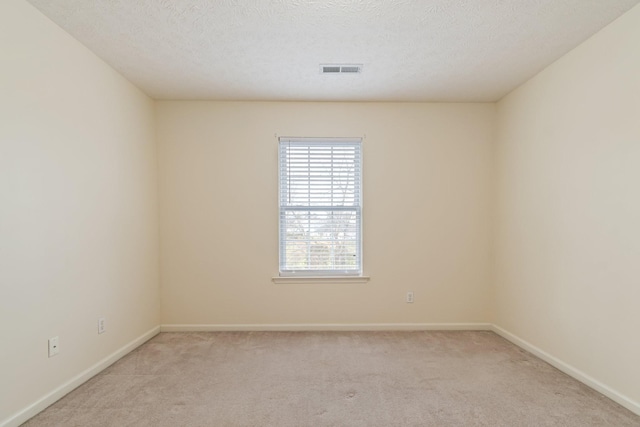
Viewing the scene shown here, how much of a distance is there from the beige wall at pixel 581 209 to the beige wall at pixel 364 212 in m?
0.47

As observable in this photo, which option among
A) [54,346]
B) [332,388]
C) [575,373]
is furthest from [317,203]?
→ [575,373]

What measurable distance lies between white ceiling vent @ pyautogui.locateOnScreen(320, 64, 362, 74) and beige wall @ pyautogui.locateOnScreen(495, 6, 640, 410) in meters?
1.66

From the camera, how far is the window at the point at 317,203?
387 centimetres

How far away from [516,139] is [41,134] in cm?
401

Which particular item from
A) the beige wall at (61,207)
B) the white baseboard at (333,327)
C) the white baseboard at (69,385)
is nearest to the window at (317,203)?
the white baseboard at (333,327)

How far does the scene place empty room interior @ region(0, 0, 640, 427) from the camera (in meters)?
2.17

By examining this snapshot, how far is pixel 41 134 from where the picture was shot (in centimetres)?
223

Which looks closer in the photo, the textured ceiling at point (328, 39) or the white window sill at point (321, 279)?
the textured ceiling at point (328, 39)

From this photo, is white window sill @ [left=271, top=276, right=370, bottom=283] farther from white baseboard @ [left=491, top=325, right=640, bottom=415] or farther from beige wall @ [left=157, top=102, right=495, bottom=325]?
white baseboard @ [left=491, top=325, right=640, bottom=415]

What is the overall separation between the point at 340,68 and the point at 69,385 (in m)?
3.23

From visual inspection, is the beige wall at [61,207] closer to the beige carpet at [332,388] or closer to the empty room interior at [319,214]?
the empty room interior at [319,214]

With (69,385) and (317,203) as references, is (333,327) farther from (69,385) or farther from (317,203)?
(69,385)

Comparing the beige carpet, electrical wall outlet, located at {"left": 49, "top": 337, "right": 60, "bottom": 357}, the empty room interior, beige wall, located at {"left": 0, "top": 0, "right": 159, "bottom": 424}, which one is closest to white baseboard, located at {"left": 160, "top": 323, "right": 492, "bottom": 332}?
the empty room interior

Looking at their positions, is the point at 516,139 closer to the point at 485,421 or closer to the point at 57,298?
the point at 485,421
